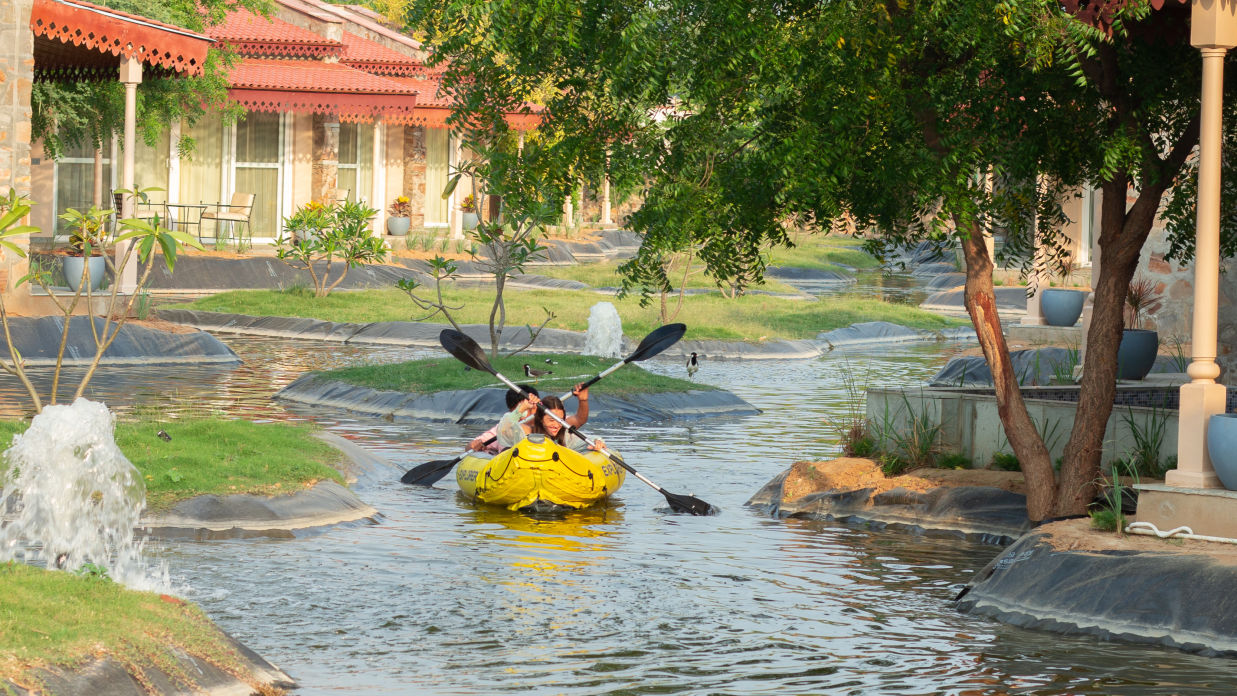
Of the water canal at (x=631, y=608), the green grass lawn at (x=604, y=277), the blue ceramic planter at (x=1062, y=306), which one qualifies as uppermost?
the green grass lawn at (x=604, y=277)

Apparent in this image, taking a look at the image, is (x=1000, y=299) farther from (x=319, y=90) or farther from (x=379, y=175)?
(x=319, y=90)

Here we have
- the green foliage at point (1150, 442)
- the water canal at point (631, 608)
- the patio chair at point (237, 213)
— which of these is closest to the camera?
Result: the water canal at point (631, 608)

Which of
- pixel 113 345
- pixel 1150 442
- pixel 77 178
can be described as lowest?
pixel 1150 442

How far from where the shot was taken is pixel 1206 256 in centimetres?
1043

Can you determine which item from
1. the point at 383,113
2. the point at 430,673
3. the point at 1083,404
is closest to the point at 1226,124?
the point at 1083,404

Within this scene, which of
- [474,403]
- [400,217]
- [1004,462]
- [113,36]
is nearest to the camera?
[1004,462]

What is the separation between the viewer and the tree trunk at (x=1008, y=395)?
12422 mm

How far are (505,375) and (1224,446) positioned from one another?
38.2ft

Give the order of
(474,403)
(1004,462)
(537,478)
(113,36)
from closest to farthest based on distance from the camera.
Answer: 1. (537,478)
2. (1004,462)
3. (474,403)
4. (113,36)

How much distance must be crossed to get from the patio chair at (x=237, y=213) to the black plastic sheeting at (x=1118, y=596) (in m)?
28.0

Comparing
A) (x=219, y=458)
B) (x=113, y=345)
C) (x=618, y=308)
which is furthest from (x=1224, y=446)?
(x=618, y=308)

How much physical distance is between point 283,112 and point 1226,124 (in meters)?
29.2

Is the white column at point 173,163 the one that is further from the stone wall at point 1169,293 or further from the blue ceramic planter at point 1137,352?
the blue ceramic planter at point 1137,352

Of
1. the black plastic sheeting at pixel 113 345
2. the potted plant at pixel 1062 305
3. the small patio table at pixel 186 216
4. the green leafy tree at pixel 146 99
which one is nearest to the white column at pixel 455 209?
the small patio table at pixel 186 216
